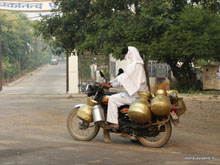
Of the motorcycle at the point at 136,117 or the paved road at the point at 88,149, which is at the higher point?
the motorcycle at the point at 136,117

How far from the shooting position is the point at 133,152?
26.3 ft

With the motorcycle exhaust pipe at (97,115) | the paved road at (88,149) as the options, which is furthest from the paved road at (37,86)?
the motorcycle exhaust pipe at (97,115)

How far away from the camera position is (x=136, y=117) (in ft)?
27.9

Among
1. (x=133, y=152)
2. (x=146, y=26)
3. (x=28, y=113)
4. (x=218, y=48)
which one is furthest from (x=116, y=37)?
(x=133, y=152)

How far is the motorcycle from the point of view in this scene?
851 cm

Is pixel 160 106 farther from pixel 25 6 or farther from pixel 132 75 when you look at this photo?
pixel 25 6

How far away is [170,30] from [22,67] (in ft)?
188

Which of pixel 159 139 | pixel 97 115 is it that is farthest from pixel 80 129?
pixel 159 139

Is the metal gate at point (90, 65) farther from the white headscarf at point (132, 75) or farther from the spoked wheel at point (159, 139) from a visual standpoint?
the spoked wheel at point (159, 139)

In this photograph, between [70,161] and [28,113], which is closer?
[70,161]

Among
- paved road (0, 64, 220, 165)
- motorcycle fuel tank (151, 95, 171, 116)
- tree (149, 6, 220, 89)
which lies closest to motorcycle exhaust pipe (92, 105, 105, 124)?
paved road (0, 64, 220, 165)

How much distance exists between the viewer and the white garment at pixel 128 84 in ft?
29.2

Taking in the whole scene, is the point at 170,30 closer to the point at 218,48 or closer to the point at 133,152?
the point at 218,48

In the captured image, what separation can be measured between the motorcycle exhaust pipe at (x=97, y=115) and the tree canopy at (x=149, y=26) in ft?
39.1
